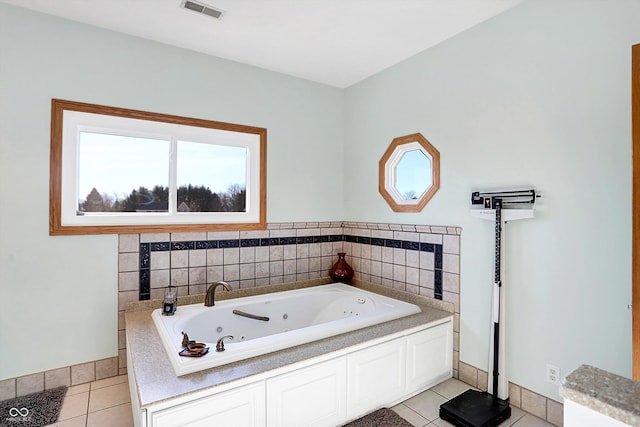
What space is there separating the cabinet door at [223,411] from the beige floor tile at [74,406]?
109 cm

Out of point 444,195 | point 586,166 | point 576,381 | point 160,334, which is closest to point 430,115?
point 444,195

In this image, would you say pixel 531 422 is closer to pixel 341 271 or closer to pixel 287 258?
pixel 341 271

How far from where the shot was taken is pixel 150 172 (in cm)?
270

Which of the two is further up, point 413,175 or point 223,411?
point 413,175

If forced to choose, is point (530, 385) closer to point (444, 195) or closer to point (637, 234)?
point (637, 234)

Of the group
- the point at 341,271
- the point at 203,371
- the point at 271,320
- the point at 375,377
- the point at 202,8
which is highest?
the point at 202,8

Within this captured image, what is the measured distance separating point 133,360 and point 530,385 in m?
2.37

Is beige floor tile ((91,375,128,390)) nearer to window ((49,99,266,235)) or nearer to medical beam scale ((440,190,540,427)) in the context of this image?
window ((49,99,266,235))

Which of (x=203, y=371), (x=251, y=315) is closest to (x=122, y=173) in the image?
(x=251, y=315)

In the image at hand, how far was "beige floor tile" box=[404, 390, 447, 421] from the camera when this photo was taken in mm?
2141

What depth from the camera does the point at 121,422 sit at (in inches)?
79.7

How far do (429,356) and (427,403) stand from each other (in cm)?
31

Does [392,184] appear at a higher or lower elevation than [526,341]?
higher

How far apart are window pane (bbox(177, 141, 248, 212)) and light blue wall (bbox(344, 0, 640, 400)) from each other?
1639 millimetres
